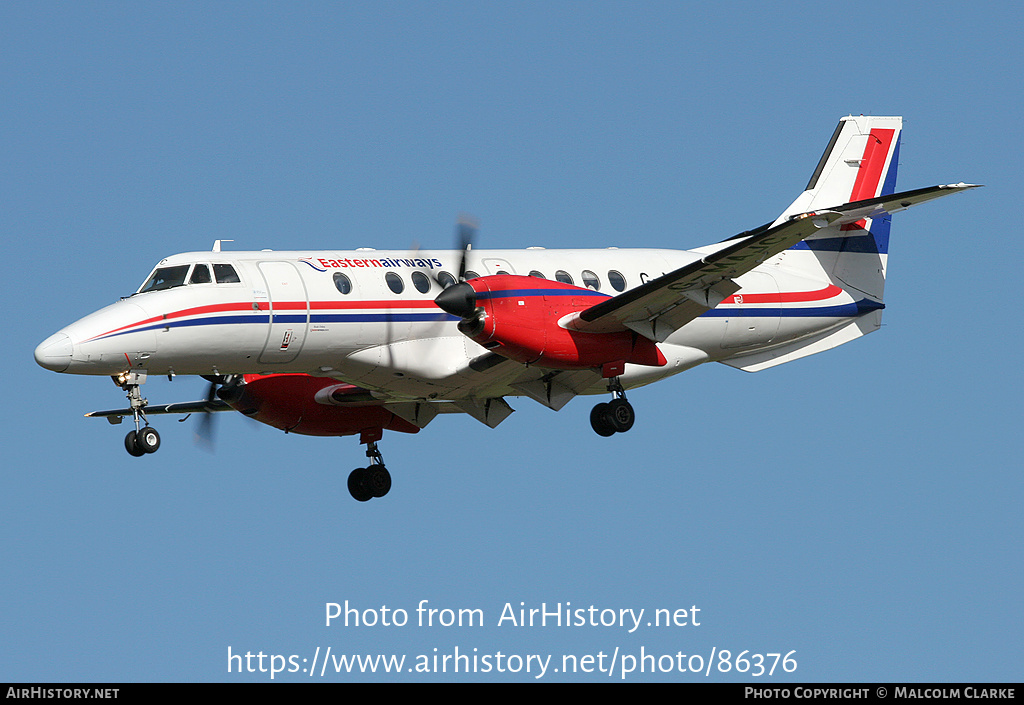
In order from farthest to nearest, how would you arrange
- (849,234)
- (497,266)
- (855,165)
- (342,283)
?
(855,165), (849,234), (497,266), (342,283)

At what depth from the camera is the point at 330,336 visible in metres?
20.7

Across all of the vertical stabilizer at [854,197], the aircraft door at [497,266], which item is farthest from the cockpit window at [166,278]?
the vertical stabilizer at [854,197]

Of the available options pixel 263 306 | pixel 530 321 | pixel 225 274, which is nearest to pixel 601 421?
pixel 530 321

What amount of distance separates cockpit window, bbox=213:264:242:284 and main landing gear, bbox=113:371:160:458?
69.1 inches

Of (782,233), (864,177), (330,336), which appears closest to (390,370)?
(330,336)

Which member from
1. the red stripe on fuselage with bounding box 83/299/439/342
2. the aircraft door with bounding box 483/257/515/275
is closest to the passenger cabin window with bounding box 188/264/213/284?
the red stripe on fuselage with bounding box 83/299/439/342

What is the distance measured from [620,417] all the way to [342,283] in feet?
14.9

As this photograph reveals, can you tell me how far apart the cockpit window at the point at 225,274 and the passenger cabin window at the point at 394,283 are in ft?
7.06

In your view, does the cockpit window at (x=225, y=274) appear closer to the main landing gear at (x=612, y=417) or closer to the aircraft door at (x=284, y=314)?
the aircraft door at (x=284, y=314)

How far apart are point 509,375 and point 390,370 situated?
187 centimetres

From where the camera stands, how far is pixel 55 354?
62.8 ft

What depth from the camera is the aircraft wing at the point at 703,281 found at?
19688mm

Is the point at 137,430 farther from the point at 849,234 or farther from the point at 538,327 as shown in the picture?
the point at 849,234
